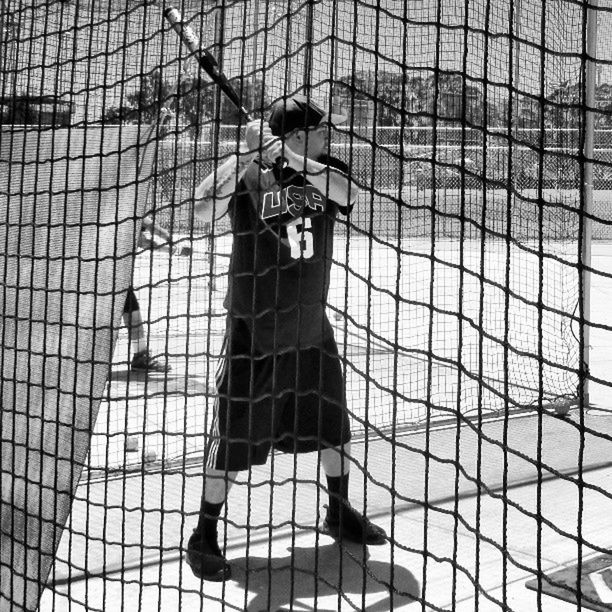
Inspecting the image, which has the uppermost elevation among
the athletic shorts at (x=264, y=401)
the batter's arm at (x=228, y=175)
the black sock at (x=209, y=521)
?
the batter's arm at (x=228, y=175)

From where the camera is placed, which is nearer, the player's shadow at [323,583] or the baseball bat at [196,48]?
the baseball bat at [196,48]

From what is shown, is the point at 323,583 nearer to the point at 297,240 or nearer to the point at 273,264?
the point at 273,264

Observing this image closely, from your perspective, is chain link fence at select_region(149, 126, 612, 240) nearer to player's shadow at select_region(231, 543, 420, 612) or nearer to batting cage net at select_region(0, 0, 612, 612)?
batting cage net at select_region(0, 0, 612, 612)

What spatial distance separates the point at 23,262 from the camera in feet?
10.3

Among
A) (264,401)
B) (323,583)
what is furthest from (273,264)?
(323,583)

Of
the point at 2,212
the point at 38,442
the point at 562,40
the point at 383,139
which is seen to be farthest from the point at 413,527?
the point at 383,139

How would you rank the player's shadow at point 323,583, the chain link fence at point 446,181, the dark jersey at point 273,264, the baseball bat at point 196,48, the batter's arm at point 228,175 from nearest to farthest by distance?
the baseball bat at point 196,48 < the batter's arm at point 228,175 < the player's shadow at point 323,583 < the dark jersey at point 273,264 < the chain link fence at point 446,181

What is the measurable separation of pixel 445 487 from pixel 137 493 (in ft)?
4.93

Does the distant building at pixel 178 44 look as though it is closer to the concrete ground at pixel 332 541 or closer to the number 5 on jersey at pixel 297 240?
the number 5 on jersey at pixel 297 240

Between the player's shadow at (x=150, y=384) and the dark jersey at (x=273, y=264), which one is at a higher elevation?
the dark jersey at (x=273, y=264)

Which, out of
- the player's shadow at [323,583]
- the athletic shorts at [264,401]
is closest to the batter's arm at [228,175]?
the athletic shorts at [264,401]

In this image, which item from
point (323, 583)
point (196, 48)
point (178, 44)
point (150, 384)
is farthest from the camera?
point (150, 384)

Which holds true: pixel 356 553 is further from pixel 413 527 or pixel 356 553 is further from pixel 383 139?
pixel 383 139

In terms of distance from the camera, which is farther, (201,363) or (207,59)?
(201,363)
